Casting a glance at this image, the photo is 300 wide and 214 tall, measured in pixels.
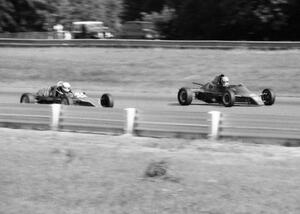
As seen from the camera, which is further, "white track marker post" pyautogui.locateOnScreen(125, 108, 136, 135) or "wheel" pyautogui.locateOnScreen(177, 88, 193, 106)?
"wheel" pyautogui.locateOnScreen(177, 88, 193, 106)

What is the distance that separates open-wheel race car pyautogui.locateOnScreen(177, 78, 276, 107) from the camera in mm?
18641

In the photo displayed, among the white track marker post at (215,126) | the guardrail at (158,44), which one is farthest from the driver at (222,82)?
the guardrail at (158,44)

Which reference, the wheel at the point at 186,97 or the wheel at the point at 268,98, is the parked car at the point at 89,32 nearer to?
the wheel at the point at 186,97

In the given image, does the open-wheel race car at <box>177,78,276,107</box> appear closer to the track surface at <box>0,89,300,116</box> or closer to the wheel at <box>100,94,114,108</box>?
the track surface at <box>0,89,300,116</box>

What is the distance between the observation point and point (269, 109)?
18.1 meters

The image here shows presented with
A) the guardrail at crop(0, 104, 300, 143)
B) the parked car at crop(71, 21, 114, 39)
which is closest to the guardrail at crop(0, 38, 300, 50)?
the guardrail at crop(0, 104, 300, 143)

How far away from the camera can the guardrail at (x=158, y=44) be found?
30250mm

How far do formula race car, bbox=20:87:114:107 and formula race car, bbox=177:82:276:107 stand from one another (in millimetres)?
3203

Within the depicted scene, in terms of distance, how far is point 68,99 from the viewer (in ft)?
54.8

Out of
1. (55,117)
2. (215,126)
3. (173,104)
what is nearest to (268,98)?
(173,104)

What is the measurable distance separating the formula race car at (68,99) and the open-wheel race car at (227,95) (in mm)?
3207

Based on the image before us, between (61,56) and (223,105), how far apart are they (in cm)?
1682

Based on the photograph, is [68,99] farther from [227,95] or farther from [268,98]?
[268,98]

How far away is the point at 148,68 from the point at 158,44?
8.38ft
